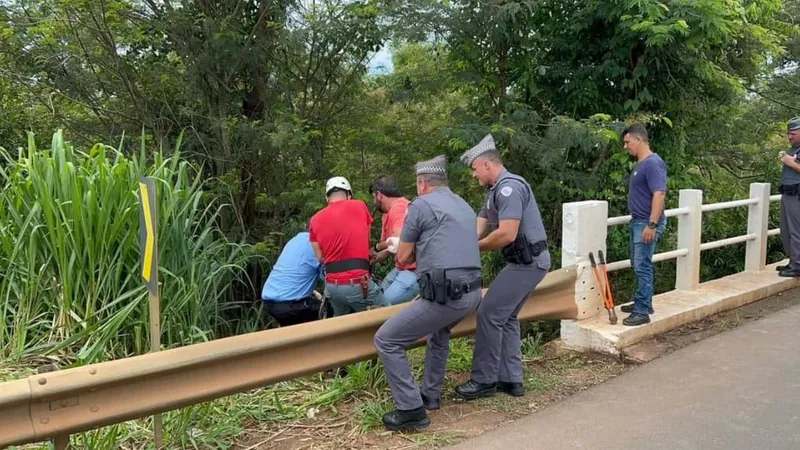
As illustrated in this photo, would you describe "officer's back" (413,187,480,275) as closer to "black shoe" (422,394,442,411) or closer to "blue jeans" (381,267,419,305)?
"black shoe" (422,394,442,411)

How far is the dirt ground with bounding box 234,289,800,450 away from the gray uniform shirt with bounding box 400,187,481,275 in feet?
3.13

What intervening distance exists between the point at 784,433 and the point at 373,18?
617 cm

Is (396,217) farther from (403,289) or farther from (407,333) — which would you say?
(407,333)

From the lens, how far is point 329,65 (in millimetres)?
9258

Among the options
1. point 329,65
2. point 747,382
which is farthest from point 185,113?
point 747,382

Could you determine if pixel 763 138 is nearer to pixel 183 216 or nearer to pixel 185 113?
pixel 185 113

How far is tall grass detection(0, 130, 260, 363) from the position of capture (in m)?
4.72

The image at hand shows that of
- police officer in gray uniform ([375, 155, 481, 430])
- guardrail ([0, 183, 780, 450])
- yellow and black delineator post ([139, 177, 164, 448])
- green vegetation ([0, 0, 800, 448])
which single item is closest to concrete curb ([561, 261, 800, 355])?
guardrail ([0, 183, 780, 450])

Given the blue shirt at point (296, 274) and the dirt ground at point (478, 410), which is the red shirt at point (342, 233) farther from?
the dirt ground at point (478, 410)

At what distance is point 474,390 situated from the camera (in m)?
4.83

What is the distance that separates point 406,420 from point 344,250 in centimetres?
173

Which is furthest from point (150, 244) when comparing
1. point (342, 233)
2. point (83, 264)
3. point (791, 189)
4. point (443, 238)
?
point (791, 189)

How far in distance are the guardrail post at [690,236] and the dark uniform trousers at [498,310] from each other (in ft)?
9.02

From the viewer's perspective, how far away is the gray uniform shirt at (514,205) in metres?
4.67
